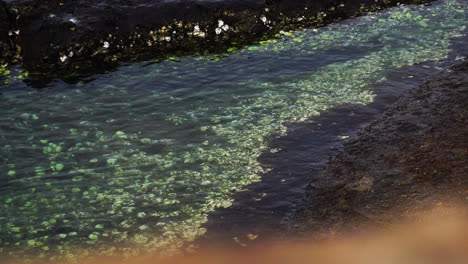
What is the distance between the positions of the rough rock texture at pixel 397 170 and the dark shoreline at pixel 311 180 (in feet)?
0.09

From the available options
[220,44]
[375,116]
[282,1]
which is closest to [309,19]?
[282,1]

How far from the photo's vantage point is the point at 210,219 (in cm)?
1000

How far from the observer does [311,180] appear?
10.8 m

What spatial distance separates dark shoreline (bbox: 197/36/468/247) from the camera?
951 centimetres

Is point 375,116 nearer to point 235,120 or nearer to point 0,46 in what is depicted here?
point 235,120

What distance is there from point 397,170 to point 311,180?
167cm

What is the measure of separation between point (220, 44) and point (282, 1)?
3190 millimetres

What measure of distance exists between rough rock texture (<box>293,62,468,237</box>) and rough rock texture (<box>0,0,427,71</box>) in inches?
283

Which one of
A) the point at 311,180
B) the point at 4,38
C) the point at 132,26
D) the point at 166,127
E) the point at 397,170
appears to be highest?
the point at 4,38

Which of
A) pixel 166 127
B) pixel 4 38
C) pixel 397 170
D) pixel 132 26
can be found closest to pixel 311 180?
pixel 397 170

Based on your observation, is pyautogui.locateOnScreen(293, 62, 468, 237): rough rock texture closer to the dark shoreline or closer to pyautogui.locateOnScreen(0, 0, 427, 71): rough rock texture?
the dark shoreline

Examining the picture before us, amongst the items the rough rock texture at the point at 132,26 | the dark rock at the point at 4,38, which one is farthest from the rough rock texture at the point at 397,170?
the dark rock at the point at 4,38

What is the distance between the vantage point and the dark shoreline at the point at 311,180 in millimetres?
9508

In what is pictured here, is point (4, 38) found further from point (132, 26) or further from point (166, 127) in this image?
point (166, 127)
